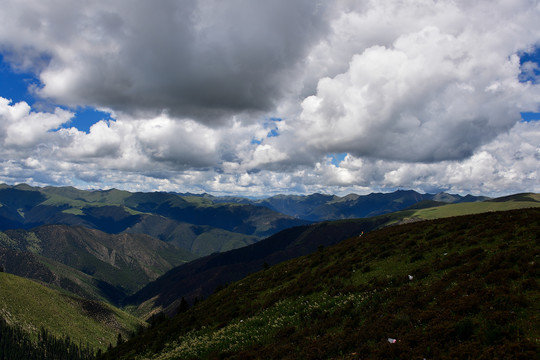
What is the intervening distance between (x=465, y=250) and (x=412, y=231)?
15367mm

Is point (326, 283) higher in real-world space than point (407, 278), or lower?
lower

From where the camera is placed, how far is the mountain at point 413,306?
13.2 m

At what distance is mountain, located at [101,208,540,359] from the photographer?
13203 mm

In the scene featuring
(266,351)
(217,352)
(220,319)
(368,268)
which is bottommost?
(220,319)

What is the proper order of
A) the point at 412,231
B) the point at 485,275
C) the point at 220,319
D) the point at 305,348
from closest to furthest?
the point at 305,348
the point at 485,275
the point at 220,319
the point at 412,231

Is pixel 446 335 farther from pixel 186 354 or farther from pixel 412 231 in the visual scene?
pixel 412 231

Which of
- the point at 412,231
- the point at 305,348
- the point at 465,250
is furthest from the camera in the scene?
the point at 412,231

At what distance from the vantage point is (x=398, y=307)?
1855 centimetres

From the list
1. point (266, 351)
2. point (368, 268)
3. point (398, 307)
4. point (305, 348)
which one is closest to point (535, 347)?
point (398, 307)

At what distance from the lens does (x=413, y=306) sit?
18.0m

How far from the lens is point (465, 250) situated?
2506 cm

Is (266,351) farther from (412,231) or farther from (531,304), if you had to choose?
(412,231)

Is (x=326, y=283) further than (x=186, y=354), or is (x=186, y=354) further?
(x=326, y=283)

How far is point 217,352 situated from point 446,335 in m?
17.1
